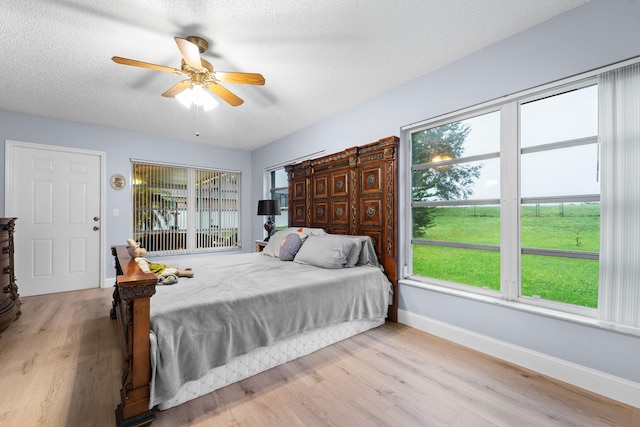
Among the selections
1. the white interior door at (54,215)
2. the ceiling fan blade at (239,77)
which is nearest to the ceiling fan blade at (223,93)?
the ceiling fan blade at (239,77)

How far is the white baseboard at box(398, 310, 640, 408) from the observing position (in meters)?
1.63

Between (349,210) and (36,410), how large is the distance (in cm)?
289

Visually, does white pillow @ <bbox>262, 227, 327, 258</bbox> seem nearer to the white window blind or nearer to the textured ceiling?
the textured ceiling

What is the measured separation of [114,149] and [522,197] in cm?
542

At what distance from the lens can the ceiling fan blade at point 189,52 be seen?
177 centimetres

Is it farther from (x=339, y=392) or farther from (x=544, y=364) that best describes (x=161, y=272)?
(x=544, y=364)

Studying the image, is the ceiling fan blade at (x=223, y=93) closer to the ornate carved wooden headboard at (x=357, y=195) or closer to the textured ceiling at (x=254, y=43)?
the textured ceiling at (x=254, y=43)

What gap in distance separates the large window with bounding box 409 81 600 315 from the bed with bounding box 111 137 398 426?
0.54 metres

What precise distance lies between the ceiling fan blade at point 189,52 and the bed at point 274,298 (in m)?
1.46

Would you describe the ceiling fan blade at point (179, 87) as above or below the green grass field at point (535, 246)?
above

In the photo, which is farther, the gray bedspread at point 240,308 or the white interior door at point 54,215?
the white interior door at point 54,215

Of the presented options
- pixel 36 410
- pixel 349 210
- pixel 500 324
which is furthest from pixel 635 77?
pixel 36 410

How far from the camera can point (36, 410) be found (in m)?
1.54

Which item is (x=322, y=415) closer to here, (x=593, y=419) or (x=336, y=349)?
(x=336, y=349)
